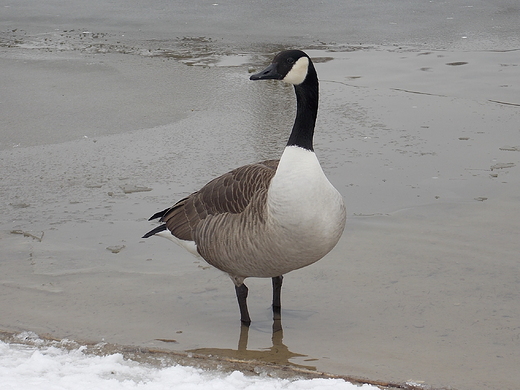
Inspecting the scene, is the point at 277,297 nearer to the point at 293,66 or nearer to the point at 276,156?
the point at 293,66

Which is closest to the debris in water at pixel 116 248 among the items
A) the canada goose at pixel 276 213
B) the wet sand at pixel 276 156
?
the wet sand at pixel 276 156

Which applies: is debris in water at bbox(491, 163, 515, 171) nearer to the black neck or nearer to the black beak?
the black neck

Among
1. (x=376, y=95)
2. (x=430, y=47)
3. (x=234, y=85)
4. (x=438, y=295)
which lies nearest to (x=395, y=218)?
(x=438, y=295)

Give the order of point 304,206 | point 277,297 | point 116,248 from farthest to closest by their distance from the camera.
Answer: point 116,248, point 277,297, point 304,206

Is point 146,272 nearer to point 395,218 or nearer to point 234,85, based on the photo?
point 395,218

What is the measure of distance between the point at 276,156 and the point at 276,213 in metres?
2.56

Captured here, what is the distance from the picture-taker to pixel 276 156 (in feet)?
19.6

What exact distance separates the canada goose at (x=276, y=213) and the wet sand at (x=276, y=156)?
41 centimetres

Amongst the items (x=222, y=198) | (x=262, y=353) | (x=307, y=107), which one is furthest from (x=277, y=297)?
(x=307, y=107)

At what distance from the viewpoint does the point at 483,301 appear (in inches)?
153

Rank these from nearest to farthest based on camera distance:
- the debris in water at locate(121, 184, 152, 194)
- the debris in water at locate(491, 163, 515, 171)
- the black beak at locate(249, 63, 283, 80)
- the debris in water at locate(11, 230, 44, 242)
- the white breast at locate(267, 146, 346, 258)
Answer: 1. the white breast at locate(267, 146, 346, 258)
2. the black beak at locate(249, 63, 283, 80)
3. the debris in water at locate(11, 230, 44, 242)
4. the debris in water at locate(121, 184, 152, 194)
5. the debris in water at locate(491, 163, 515, 171)

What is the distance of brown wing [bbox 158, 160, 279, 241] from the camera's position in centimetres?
373

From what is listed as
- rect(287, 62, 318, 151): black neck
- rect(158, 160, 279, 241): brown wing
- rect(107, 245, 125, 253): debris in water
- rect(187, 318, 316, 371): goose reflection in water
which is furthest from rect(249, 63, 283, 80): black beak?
rect(107, 245, 125, 253): debris in water

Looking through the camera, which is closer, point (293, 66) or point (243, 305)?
point (293, 66)
